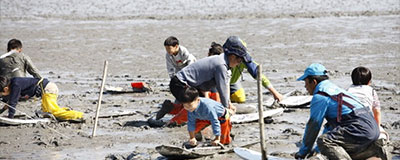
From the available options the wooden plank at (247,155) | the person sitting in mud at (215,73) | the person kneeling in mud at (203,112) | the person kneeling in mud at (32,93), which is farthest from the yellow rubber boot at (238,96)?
the wooden plank at (247,155)

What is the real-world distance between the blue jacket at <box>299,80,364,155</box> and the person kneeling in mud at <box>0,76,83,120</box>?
173 inches

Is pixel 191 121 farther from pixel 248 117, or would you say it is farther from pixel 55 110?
pixel 55 110

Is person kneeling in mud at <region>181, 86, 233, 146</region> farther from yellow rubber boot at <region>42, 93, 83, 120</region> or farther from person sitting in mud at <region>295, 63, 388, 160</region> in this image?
yellow rubber boot at <region>42, 93, 83, 120</region>

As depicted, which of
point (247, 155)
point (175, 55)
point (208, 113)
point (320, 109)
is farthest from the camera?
point (175, 55)

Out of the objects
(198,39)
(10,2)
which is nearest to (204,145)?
(198,39)

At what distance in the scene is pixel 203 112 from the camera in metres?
7.36

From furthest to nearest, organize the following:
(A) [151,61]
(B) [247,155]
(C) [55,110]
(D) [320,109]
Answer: (A) [151,61], (C) [55,110], (B) [247,155], (D) [320,109]

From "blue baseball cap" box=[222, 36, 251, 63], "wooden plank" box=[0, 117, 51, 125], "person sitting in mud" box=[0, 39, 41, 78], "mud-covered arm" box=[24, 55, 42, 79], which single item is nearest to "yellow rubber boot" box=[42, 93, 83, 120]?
"wooden plank" box=[0, 117, 51, 125]

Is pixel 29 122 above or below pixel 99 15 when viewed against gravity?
below

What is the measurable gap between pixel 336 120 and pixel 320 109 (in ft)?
0.92

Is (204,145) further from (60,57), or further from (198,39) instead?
(198,39)

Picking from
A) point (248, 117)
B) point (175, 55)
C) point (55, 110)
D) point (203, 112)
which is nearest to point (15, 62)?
point (55, 110)

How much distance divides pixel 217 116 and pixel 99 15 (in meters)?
19.4

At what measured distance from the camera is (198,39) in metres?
18.9
